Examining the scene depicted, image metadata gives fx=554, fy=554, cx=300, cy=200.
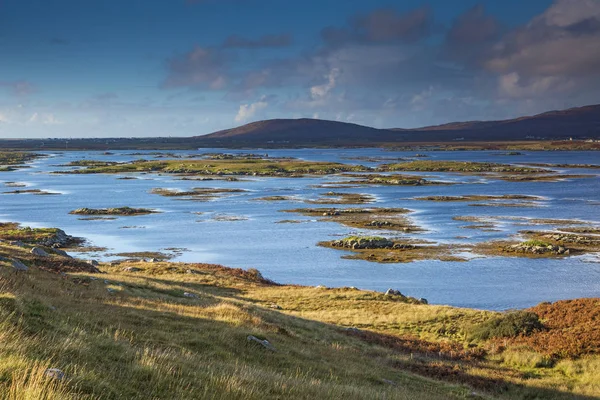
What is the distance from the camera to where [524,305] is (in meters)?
45.2

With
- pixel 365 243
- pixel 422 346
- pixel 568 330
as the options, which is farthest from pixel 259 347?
pixel 365 243

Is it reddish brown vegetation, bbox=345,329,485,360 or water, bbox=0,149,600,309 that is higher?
reddish brown vegetation, bbox=345,329,485,360

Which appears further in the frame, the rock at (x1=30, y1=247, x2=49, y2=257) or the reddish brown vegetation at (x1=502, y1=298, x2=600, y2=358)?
the rock at (x1=30, y1=247, x2=49, y2=257)

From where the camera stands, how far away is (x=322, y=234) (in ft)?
258

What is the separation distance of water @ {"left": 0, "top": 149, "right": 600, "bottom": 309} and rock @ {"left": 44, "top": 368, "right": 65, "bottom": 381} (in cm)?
4166

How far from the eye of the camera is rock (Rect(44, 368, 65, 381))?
780 centimetres

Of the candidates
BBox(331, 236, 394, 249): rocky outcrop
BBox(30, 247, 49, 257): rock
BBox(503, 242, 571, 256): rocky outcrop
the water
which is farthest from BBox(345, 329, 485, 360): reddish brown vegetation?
BBox(331, 236, 394, 249): rocky outcrop

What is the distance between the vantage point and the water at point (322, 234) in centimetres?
5269

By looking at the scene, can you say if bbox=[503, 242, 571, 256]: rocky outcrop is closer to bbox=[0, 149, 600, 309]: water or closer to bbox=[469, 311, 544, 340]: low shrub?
bbox=[0, 149, 600, 309]: water

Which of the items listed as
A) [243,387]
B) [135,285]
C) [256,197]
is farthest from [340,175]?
[243,387]

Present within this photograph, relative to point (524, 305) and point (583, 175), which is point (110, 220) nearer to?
point (524, 305)

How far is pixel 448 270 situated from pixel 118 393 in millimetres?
53020

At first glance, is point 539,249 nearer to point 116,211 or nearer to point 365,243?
point 365,243

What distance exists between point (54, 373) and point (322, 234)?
71.0 m
